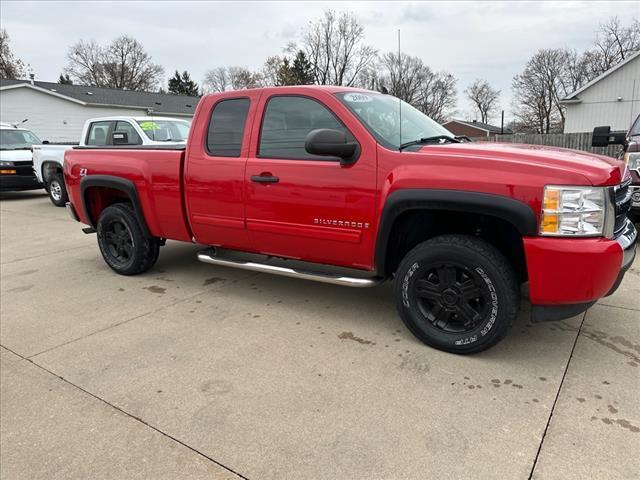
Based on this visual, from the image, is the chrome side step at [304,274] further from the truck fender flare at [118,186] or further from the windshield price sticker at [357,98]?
the windshield price sticker at [357,98]

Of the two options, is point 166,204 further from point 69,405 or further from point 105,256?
point 69,405

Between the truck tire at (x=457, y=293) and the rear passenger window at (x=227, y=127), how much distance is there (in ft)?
6.06

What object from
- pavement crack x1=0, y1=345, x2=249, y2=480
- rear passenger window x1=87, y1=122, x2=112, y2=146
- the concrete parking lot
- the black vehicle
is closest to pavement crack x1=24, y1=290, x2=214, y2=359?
the concrete parking lot

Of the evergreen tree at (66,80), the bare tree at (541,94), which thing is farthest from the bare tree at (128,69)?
the bare tree at (541,94)

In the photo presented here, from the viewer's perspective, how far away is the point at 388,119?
3.80m

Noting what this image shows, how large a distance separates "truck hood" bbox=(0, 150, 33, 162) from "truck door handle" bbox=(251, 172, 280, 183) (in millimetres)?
12008

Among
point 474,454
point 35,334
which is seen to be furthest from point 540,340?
point 35,334

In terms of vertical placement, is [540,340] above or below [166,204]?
below

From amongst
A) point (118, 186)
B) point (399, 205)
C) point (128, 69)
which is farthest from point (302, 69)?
point (399, 205)

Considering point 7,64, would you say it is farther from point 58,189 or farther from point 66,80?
point 58,189

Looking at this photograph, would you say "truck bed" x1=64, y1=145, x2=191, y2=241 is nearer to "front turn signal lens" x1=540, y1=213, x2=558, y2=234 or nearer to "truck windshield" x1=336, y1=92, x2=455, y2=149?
"truck windshield" x1=336, y1=92, x2=455, y2=149

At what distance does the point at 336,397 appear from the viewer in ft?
9.12

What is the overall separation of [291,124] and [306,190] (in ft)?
2.04

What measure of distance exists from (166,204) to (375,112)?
2.23m
